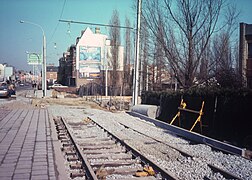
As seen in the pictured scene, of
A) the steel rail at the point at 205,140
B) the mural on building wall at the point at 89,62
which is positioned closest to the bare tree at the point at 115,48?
the mural on building wall at the point at 89,62

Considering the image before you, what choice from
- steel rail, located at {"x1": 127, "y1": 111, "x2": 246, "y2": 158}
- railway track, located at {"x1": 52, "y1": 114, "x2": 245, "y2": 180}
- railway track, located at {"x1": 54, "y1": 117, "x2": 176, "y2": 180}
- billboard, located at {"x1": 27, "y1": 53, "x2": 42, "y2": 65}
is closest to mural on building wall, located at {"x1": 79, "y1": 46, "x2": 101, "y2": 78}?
billboard, located at {"x1": 27, "y1": 53, "x2": 42, "y2": 65}

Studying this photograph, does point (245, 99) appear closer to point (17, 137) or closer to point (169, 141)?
point (169, 141)

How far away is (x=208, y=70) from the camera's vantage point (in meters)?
17.4

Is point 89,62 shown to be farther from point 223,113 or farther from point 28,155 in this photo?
point 28,155

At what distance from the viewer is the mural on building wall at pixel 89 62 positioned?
6919cm

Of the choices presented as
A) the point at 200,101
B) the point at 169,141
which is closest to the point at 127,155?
the point at 169,141

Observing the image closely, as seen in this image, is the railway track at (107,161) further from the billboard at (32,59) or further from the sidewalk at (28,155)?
the billboard at (32,59)

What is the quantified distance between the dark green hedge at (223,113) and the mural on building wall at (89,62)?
178ft

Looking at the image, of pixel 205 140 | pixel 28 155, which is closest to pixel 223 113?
pixel 205 140

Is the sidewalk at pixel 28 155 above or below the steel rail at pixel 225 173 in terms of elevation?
above

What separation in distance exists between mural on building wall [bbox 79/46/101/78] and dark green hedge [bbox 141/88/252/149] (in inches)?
2130

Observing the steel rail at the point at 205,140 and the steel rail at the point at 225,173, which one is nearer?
the steel rail at the point at 225,173

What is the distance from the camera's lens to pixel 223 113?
12062 millimetres

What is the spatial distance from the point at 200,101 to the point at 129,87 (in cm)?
3718
